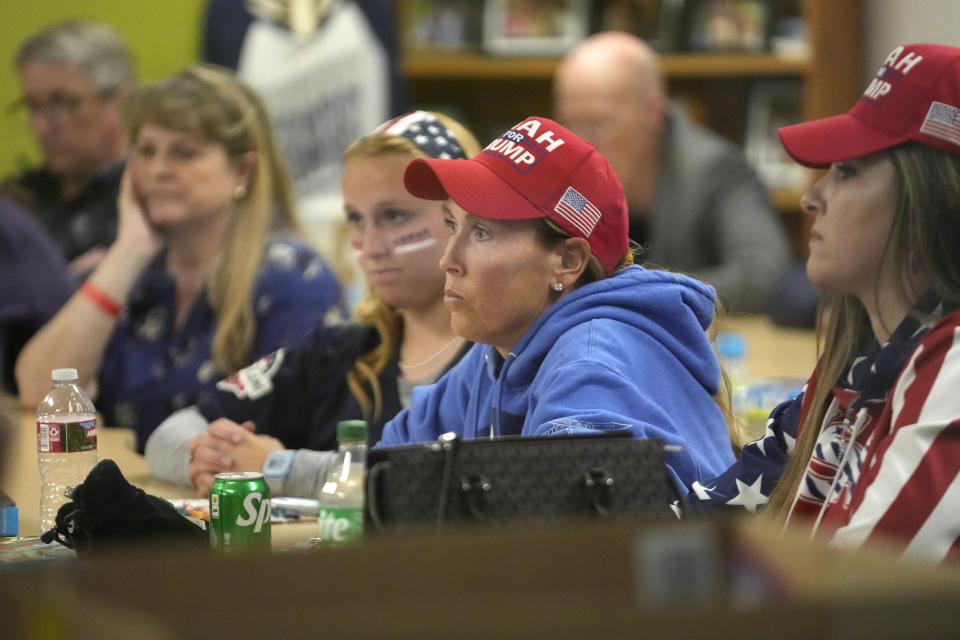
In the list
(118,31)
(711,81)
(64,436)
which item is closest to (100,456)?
(64,436)

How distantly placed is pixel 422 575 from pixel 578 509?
50cm

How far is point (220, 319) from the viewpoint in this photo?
2.81 metres

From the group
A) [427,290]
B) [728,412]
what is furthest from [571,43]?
[728,412]

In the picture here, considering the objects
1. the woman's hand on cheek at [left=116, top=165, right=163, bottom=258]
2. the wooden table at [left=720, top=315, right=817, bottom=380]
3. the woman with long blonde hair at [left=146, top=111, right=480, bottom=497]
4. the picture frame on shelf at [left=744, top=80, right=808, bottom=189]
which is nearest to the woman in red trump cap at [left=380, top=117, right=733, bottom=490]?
the woman with long blonde hair at [left=146, top=111, right=480, bottom=497]

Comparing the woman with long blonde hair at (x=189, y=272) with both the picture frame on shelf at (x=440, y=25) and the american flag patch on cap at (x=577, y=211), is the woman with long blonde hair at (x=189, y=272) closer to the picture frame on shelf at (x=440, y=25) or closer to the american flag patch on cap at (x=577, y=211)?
the american flag patch on cap at (x=577, y=211)

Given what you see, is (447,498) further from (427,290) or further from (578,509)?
(427,290)

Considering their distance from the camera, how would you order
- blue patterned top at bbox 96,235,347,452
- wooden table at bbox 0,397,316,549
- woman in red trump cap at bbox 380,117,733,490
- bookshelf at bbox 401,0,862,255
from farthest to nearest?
bookshelf at bbox 401,0,862,255 → blue patterned top at bbox 96,235,347,452 → woman in red trump cap at bbox 380,117,733,490 → wooden table at bbox 0,397,316,549

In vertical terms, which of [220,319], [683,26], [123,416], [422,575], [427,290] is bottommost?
[123,416]

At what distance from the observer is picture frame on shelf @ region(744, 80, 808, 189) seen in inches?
194

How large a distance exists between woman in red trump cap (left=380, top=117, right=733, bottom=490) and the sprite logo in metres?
0.35

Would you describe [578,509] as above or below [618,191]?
below

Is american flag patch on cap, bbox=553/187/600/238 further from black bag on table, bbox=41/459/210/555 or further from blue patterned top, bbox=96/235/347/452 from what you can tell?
blue patterned top, bbox=96/235/347/452

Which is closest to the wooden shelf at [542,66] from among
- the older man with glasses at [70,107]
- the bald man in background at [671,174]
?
the bald man in background at [671,174]

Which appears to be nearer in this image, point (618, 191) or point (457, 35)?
point (618, 191)
